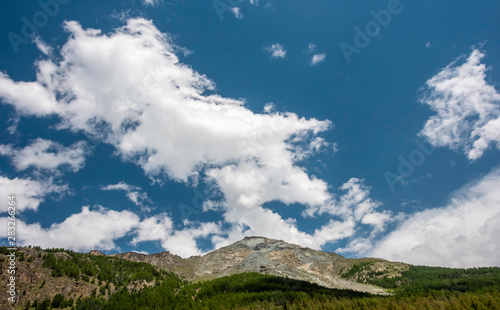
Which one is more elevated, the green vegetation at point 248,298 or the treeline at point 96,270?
the treeline at point 96,270

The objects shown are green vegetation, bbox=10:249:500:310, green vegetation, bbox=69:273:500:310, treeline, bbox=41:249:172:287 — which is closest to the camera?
green vegetation, bbox=69:273:500:310

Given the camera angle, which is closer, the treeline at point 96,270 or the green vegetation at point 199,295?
the green vegetation at point 199,295

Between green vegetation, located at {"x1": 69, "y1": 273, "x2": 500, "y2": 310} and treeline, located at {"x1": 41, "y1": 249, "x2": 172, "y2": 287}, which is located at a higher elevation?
treeline, located at {"x1": 41, "y1": 249, "x2": 172, "y2": 287}

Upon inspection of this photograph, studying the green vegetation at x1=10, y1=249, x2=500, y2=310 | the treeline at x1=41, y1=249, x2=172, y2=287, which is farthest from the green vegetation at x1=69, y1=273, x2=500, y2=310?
the treeline at x1=41, y1=249, x2=172, y2=287

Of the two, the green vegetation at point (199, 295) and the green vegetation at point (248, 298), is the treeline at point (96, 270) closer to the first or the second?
the green vegetation at point (199, 295)

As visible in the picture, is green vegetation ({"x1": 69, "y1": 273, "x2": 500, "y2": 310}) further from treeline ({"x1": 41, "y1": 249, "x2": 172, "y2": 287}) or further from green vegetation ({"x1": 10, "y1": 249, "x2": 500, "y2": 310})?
treeline ({"x1": 41, "y1": 249, "x2": 172, "y2": 287})

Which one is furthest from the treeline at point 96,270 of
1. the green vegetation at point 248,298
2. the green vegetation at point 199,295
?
the green vegetation at point 248,298

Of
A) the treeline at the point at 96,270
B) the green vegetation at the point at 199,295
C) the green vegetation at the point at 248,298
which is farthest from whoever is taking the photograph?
the treeline at the point at 96,270

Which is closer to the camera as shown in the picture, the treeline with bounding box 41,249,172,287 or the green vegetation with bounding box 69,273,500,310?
the green vegetation with bounding box 69,273,500,310

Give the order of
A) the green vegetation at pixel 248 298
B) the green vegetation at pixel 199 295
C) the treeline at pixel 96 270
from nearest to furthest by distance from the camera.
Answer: the green vegetation at pixel 248 298
the green vegetation at pixel 199 295
the treeline at pixel 96 270

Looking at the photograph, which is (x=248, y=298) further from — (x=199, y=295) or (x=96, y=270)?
(x=96, y=270)

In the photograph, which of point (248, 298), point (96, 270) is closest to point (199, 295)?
point (248, 298)

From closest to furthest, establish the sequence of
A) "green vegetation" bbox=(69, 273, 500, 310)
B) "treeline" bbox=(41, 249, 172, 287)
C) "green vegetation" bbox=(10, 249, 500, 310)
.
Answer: "green vegetation" bbox=(69, 273, 500, 310) → "green vegetation" bbox=(10, 249, 500, 310) → "treeline" bbox=(41, 249, 172, 287)

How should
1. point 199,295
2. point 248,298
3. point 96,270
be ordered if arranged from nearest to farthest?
point 248,298 < point 199,295 < point 96,270
